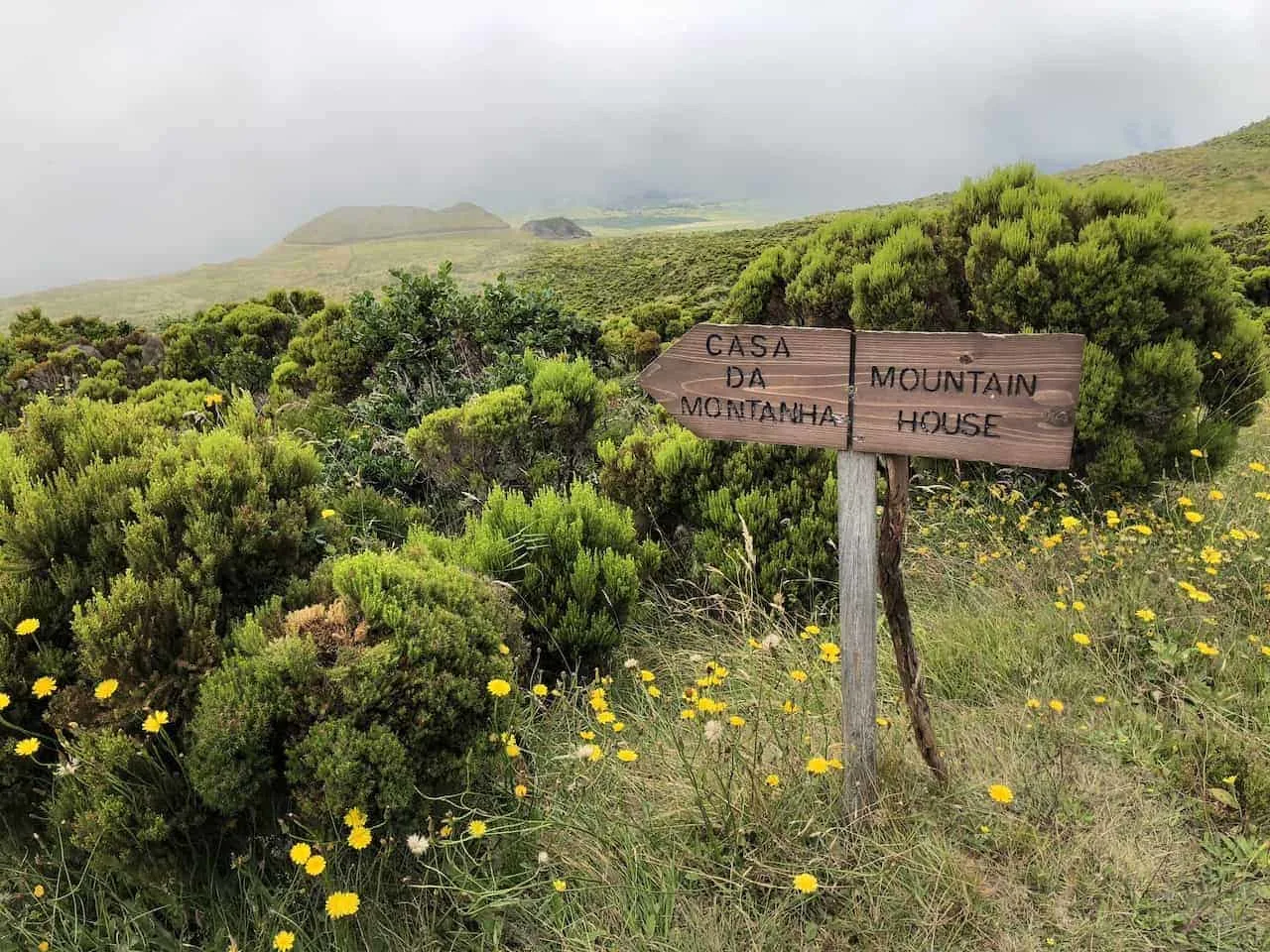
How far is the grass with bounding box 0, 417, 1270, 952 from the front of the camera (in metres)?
1.95

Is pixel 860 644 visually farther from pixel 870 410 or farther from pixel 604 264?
pixel 604 264

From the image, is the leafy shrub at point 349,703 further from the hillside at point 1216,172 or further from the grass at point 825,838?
the hillside at point 1216,172

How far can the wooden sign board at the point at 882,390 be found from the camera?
196 centimetres

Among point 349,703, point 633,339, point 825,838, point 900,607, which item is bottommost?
point 825,838

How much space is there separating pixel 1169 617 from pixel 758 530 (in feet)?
6.31

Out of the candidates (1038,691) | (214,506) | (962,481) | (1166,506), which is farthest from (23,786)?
(1166,506)

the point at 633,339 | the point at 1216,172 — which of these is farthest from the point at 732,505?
the point at 1216,172

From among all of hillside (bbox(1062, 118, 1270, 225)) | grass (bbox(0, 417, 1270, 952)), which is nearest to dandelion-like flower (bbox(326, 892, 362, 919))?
grass (bbox(0, 417, 1270, 952))

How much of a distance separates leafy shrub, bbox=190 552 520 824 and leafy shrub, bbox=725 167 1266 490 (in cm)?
417

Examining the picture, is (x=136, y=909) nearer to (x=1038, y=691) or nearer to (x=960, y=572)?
(x=1038, y=691)

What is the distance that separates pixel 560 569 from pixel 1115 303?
→ 12.7 feet

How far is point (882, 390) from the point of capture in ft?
6.90

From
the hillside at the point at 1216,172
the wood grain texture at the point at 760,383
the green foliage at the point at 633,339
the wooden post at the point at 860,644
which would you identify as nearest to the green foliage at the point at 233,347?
the green foliage at the point at 633,339

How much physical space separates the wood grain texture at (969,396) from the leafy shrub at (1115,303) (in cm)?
298
